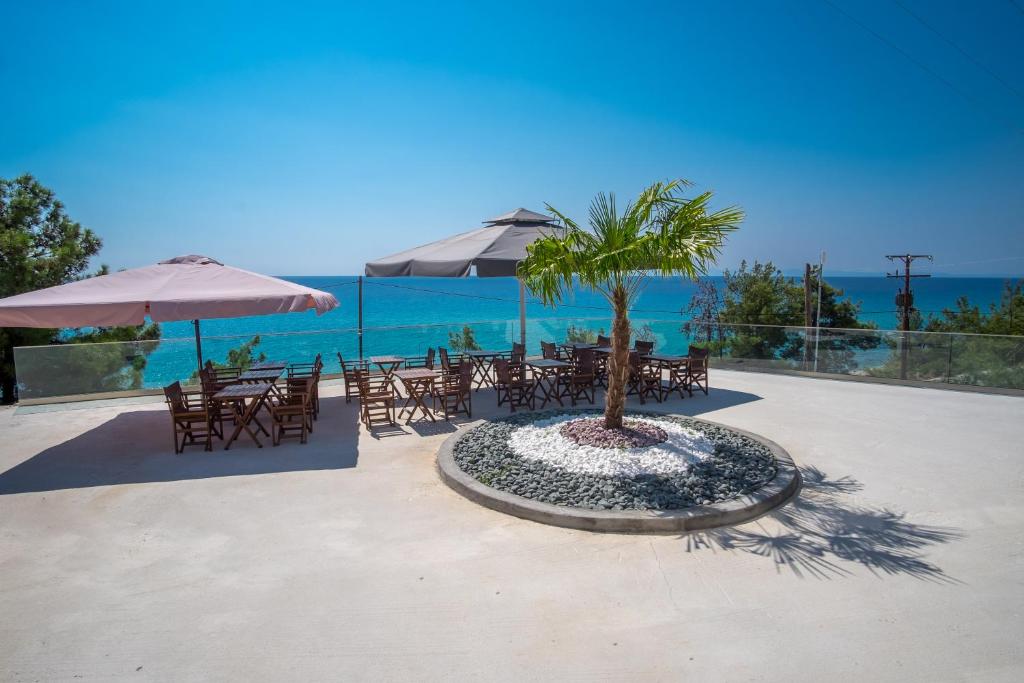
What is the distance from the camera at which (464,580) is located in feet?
12.7

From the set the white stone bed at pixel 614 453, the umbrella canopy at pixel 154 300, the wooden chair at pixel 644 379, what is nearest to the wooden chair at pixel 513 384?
the wooden chair at pixel 644 379

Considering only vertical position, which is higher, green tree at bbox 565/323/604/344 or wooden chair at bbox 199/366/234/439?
green tree at bbox 565/323/604/344

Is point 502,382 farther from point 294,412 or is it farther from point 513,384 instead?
point 294,412

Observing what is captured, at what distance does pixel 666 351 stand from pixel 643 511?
10.1 metres

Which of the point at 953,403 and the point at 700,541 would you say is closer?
the point at 700,541

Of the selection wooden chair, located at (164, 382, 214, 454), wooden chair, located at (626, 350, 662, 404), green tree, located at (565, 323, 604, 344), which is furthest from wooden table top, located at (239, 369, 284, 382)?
green tree, located at (565, 323, 604, 344)

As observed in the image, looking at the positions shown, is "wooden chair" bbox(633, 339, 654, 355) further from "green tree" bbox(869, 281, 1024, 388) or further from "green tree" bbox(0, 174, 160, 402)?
"green tree" bbox(0, 174, 160, 402)

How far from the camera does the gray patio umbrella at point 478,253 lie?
26.5ft

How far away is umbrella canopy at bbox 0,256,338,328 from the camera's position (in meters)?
6.29

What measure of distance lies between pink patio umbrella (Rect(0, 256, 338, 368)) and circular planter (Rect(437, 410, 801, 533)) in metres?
3.43

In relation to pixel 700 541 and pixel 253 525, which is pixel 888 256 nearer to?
pixel 700 541

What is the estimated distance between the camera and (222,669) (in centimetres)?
298

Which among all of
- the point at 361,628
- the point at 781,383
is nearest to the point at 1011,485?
the point at 781,383

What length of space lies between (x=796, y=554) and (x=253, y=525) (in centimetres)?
449
